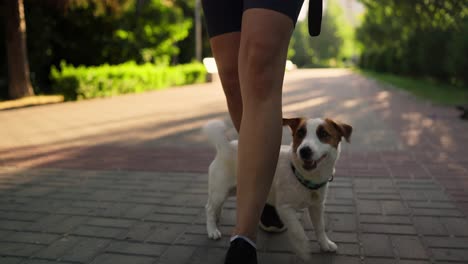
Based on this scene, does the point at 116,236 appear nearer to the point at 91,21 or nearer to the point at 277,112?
the point at 277,112

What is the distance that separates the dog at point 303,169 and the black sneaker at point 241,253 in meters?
0.33

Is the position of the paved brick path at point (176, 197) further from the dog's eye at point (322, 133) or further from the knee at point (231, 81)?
the knee at point (231, 81)

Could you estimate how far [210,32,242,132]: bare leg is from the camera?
2672mm

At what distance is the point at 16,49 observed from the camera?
14.6 meters

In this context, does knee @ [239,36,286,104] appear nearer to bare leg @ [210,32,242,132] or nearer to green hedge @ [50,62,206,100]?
bare leg @ [210,32,242,132]

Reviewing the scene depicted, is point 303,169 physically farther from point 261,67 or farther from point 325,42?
point 325,42

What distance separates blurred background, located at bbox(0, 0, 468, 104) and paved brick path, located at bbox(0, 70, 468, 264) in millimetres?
5832

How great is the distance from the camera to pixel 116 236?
2928mm

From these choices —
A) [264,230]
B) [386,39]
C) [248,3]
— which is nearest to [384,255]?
[264,230]

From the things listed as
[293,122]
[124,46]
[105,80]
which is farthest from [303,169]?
[124,46]

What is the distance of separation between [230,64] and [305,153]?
2.19 ft

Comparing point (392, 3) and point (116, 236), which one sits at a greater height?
point (392, 3)

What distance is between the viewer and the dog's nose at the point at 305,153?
2.53 metres

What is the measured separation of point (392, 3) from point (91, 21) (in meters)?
11.9
